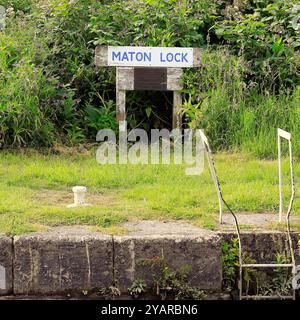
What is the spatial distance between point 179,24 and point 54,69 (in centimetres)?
146

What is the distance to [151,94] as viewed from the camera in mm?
9391

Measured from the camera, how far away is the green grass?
5879 mm

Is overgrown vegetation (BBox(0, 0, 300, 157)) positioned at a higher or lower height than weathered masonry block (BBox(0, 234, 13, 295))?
higher

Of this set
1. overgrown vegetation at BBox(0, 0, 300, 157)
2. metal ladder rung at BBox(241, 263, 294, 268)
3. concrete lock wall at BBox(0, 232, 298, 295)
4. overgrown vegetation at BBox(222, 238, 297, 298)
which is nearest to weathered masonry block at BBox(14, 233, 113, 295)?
concrete lock wall at BBox(0, 232, 298, 295)

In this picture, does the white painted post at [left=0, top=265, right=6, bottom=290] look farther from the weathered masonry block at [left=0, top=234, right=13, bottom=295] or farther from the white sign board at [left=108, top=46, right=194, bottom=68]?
the white sign board at [left=108, top=46, right=194, bottom=68]

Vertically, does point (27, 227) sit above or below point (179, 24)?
below

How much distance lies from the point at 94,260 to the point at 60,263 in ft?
0.70

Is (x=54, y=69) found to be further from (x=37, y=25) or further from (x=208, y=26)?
(x=208, y=26)

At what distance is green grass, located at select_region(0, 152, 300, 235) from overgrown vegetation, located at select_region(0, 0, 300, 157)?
460 mm

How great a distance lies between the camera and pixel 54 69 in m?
9.01

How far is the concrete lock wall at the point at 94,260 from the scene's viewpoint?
17.5 feet

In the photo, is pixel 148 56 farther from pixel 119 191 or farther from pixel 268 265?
pixel 268 265

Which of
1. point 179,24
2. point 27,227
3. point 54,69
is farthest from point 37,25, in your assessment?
point 27,227

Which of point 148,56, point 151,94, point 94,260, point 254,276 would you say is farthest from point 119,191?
point 151,94
